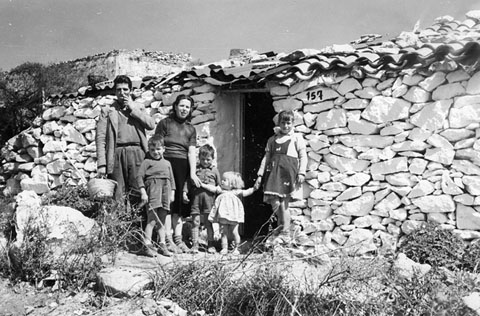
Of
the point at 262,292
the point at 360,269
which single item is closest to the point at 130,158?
the point at 262,292

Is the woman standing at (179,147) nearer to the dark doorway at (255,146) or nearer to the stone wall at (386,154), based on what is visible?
the stone wall at (386,154)

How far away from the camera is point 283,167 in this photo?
5.89 metres

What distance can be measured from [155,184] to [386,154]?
2616mm

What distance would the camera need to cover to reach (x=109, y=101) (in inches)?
326

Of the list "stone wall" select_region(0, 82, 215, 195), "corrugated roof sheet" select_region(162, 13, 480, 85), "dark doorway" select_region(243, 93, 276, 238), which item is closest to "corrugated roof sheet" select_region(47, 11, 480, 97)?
"corrugated roof sheet" select_region(162, 13, 480, 85)

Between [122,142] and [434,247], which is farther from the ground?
[122,142]

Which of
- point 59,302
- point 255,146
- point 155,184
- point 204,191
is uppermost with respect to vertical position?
point 255,146

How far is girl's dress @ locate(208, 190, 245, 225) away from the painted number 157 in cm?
153

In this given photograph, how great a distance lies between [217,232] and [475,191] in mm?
2920

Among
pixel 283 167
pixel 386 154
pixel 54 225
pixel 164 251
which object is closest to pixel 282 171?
pixel 283 167

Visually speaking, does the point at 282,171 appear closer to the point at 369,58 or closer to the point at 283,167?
the point at 283,167

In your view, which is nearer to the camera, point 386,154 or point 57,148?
point 386,154

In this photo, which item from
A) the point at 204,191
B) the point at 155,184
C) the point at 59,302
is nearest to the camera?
the point at 59,302

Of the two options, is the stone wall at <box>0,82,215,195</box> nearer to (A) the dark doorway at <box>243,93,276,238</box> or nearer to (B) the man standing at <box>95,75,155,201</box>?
(A) the dark doorway at <box>243,93,276,238</box>
